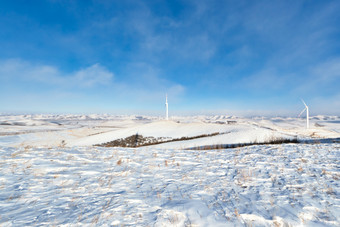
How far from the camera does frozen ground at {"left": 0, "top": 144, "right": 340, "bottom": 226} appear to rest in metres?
2.90

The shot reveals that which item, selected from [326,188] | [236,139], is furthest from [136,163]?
[236,139]

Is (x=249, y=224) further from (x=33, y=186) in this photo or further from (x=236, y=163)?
(x=33, y=186)

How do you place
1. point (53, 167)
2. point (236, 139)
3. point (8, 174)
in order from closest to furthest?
point (8, 174)
point (53, 167)
point (236, 139)

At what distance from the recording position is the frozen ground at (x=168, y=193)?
290cm

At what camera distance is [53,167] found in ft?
18.6

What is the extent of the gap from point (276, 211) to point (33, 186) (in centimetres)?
566

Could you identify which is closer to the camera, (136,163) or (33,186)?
(33,186)

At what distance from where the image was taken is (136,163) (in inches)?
267

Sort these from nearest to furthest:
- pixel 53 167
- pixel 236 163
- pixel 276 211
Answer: pixel 276 211
pixel 53 167
pixel 236 163

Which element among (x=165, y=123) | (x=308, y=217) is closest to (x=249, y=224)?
(x=308, y=217)

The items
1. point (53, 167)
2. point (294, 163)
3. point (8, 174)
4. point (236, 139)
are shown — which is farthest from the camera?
point (236, 139)

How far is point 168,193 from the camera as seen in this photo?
400cm

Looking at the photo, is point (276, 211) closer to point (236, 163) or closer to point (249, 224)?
point (249, 224)

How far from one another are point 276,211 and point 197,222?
5.13 feet
